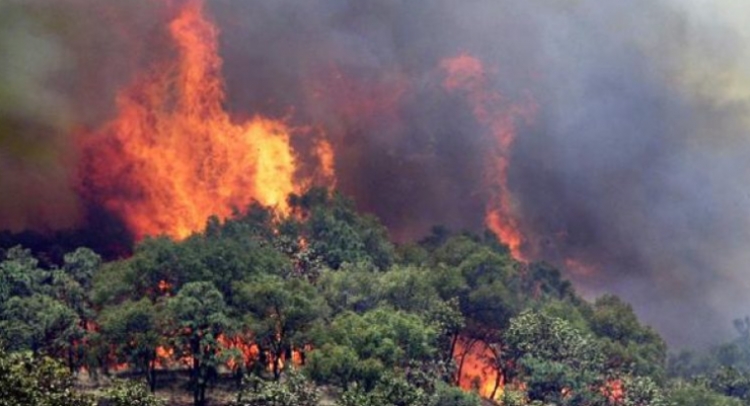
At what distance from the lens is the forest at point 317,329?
235 feet

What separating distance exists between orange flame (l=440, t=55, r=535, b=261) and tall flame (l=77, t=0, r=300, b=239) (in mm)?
31218

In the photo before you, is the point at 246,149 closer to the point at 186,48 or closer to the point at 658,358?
the point at 186,48

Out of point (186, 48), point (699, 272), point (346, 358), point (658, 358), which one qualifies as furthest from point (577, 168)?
point (346, 358)

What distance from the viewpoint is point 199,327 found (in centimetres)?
7262

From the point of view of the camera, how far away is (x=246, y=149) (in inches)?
4663

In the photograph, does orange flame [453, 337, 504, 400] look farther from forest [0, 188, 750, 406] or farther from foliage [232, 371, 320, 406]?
foliage [232, 371, 320, 406]

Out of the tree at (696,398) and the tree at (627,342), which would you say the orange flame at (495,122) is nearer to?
the tree at (627,342)

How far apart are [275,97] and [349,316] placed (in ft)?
177

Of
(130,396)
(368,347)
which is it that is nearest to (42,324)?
(130,396)

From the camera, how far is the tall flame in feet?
360

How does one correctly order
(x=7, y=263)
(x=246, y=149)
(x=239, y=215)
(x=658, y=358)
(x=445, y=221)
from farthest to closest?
(x=445, y=221)
(x=246, y=149)
(x=239, y=215)
(x=658, y=358)
(x=7, y=263)

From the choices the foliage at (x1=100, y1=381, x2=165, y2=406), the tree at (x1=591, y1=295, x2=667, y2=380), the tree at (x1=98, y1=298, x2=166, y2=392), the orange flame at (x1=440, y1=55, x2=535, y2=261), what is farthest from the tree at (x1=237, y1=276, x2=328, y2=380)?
the orange flame at (x1=440, y1=55, x2=535, y2=261)

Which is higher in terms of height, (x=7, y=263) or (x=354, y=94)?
(x=354, y=94)

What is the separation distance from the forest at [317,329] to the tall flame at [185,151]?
14.8 metres
